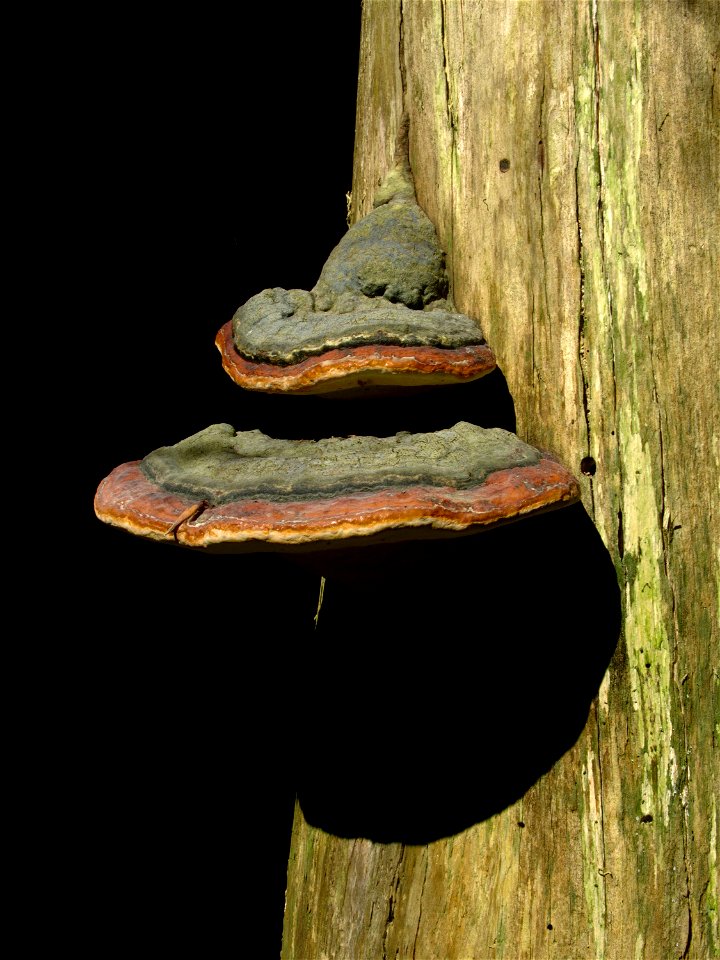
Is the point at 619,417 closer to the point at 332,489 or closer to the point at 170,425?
the point at 332,489

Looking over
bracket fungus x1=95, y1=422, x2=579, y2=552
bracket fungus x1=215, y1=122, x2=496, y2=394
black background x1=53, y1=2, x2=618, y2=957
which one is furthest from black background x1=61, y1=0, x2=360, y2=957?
bracket fungus x1=95, y1=422, x2=579, y2=552

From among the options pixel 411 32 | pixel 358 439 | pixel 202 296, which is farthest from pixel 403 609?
pixel 202 296

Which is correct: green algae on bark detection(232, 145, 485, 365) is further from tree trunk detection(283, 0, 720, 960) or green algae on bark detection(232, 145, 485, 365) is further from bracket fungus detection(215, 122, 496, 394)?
tree trunk detection(283, 0, 720, 960)

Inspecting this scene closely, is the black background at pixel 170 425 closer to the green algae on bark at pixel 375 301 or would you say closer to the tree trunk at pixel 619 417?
the green algae on bark at pixel 375 301

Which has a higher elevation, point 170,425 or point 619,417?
point 619,417

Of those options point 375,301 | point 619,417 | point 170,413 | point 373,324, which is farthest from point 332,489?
point 170,413
